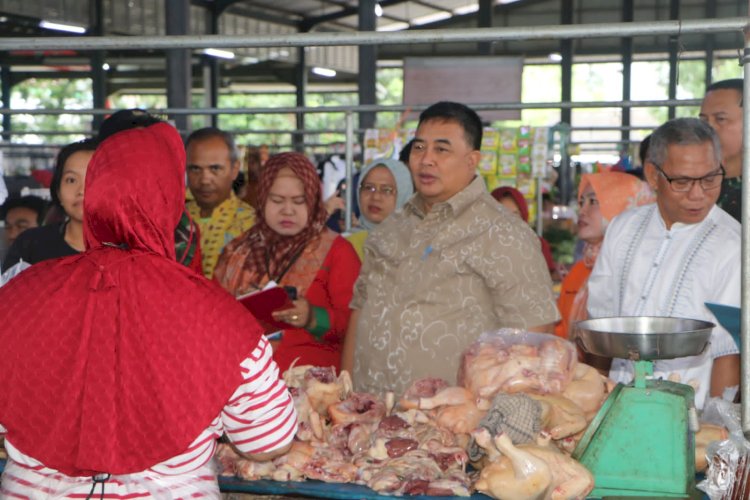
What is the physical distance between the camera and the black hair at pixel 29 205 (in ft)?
20.1

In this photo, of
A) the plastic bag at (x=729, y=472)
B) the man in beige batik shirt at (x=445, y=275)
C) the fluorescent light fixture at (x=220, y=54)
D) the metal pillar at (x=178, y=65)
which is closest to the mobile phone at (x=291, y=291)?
the man in beige batik shirt at (x=445, y=275)

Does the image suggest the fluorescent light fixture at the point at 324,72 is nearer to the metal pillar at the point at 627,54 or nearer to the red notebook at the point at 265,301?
the metal pillar at the point at 627,54

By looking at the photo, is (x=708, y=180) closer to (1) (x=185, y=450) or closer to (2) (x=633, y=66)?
(1) (x=185, y=450)

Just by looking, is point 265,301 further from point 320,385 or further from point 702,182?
point 702,182

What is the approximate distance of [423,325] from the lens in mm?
2906

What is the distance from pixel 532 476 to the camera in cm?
196

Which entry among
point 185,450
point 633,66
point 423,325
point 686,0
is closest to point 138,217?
point 185,450

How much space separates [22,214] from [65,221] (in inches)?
116

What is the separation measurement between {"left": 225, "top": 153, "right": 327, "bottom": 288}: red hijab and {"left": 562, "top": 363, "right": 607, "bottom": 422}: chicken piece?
1.49 m

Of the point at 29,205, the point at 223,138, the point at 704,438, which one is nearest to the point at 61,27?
the point at 29,205

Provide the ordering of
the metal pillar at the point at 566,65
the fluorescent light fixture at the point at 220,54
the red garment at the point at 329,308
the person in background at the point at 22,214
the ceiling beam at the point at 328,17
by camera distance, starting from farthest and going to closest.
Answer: the ceiling beam at the point at 328,17, the metal pillar at the point at 566,65, the fluorescent light fixture at the point at 220,54, the person in background at the point at 22,214, the red garment at the point at 329,308

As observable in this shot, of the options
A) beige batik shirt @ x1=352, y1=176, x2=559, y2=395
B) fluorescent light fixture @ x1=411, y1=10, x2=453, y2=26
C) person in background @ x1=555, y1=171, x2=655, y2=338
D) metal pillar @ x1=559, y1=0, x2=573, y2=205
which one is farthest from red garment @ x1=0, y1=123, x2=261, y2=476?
fluorescent light fixture @ x1=411, y1=10, x2=453, y2=26

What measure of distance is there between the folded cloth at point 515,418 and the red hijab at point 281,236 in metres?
1.55

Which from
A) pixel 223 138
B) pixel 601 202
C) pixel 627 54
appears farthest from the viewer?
pixel 627 54
